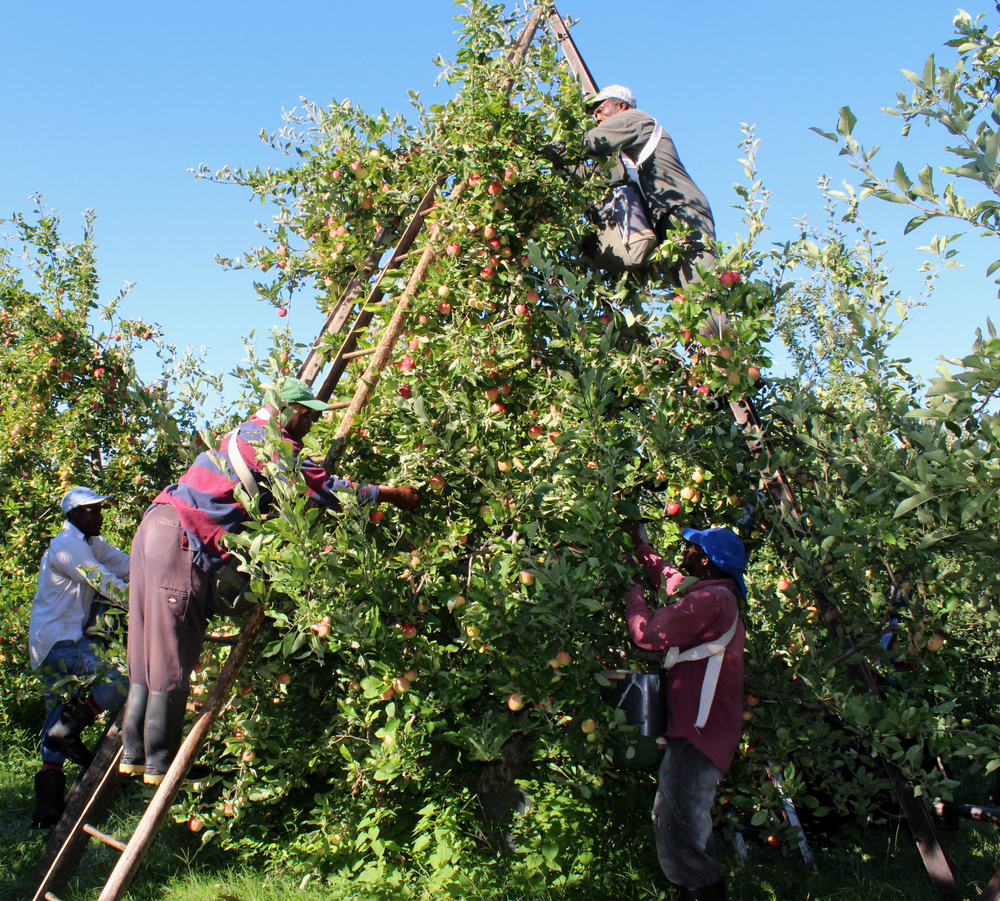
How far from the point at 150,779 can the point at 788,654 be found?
8.84 ft

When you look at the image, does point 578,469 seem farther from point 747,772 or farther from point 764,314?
point 747,772

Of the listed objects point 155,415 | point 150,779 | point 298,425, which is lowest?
point 150,779

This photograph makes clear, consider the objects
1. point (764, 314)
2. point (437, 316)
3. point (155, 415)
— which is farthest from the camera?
point (437, 316)

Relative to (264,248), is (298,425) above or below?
below

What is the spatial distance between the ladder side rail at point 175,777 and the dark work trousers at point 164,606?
0.50 ft

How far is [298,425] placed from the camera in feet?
10.1

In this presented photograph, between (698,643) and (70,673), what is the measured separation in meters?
3.77

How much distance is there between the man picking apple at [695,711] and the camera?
2846mm

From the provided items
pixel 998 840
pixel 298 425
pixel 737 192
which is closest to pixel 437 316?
pixel 298 425

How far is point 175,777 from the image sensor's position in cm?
273

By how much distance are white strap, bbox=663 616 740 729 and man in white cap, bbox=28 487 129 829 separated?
128 inches

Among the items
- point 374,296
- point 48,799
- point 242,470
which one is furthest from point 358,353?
point 48,799

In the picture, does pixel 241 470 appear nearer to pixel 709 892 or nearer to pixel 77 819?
pixel 77 819

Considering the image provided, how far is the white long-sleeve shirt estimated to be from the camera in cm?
448
